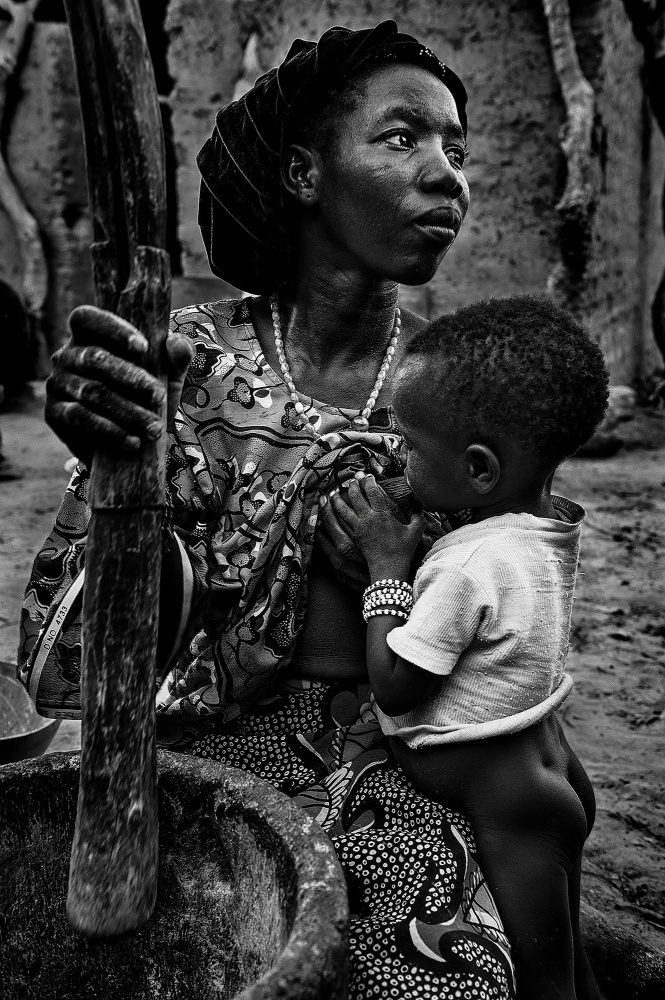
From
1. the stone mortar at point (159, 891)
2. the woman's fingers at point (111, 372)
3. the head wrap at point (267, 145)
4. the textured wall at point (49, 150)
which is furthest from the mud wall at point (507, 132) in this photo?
the woman's fingers at point (111, 372)

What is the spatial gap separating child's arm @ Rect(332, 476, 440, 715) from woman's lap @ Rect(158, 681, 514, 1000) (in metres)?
0.19

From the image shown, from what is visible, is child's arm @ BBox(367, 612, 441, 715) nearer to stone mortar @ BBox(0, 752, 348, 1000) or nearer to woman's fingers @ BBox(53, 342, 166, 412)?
stone mortar @ BBox(0, 752, 348, 1000)

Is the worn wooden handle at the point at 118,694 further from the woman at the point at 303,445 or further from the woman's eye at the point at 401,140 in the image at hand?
the woman's eye at the point at 401,140

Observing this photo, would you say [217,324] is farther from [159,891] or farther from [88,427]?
[159,891]

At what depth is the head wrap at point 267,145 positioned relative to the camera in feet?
5.37

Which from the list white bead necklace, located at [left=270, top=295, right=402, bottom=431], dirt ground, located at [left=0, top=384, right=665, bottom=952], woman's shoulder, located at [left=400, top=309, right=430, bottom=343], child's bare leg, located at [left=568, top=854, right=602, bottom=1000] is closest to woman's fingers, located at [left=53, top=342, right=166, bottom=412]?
white bead necklace, located at [left=270, top=295, right=402, bottom=431]

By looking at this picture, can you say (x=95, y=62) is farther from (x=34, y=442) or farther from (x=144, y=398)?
(x=34, y=442)

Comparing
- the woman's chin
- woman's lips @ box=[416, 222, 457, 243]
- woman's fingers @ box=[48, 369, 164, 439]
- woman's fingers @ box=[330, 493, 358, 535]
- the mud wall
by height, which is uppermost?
the mud wall

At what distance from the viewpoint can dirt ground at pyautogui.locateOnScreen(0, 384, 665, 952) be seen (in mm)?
2662

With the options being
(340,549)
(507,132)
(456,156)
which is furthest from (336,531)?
(507,132)

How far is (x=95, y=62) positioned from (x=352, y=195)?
68 cm

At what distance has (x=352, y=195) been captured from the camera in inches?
64.4

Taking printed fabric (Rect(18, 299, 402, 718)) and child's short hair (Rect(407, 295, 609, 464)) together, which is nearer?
child's short hair (Rect(407, 295, 609, 464))

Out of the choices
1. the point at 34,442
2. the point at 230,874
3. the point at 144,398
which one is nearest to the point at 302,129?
the point at 144,398
